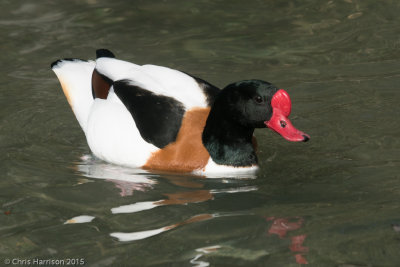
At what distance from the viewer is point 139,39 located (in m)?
9.32

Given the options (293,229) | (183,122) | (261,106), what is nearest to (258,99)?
(261,106)

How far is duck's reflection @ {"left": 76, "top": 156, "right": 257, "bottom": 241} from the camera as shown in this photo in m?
5.16

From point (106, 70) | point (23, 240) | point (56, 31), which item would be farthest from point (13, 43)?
point (23, 240)

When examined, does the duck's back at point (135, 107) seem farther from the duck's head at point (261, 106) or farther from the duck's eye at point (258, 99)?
the duck's eye at point (258, 99)

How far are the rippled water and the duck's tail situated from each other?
258 mm

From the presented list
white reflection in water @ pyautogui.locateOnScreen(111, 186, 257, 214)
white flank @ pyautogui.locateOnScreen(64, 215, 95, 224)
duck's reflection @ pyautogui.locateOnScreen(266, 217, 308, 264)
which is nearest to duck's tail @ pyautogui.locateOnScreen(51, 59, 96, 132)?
white reflection in water @ pyautogui.locateOnScreen(111, 186, 257, 214)

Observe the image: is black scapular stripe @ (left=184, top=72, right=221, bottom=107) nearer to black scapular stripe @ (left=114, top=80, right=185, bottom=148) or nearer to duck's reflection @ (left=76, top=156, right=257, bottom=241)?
black scapular stripe @ (left=114, top=80, right=185, bottom=148)

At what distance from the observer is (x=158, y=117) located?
625cm

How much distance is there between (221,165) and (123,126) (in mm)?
943

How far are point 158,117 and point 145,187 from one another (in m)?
0.65

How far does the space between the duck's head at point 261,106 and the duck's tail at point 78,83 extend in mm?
1705

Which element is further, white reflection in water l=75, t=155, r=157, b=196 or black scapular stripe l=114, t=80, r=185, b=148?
black scapular stripe l=114, t=80, r=185, b=148

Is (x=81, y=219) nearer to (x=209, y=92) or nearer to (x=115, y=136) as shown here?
(x=115, y=136)

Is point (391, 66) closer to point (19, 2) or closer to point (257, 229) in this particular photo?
point (257, 229)
